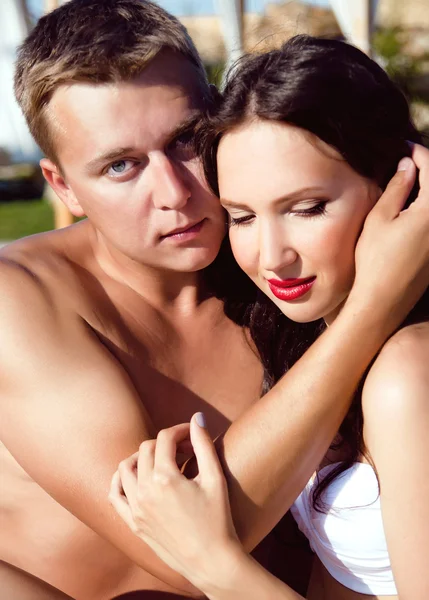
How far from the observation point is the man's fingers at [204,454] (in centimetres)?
204

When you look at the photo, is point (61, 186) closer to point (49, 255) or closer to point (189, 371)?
point (49, 255)

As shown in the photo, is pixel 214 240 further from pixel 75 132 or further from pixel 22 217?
pixel 22 217

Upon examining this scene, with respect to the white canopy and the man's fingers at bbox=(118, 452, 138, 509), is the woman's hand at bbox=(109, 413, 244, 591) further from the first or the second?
the white canopy

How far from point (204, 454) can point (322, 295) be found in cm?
52

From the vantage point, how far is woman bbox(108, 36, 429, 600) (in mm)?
1945

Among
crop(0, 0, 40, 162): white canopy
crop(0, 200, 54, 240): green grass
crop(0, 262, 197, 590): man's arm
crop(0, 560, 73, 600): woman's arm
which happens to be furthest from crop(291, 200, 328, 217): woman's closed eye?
crop(0, 200, 54, 240): green grass

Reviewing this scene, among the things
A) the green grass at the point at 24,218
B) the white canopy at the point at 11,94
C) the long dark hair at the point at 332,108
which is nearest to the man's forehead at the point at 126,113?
the long dark hair at the point at 332,108


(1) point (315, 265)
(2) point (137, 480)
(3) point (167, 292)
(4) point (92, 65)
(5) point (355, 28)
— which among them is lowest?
(5) point (355, 28)

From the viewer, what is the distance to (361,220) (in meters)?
2.18

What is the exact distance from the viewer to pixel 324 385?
6.89 feet

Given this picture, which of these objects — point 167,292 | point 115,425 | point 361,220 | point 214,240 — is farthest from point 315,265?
point 167,292

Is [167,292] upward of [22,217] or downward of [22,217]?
upward

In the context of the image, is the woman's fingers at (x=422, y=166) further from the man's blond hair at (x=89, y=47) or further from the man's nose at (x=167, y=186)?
the man's blond hair at (x=89, y=47)

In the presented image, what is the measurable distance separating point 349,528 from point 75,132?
1375 millimetres
